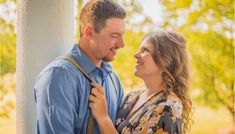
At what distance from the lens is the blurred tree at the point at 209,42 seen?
411 cm

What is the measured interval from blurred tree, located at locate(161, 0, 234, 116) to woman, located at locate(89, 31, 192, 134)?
7.32 feet

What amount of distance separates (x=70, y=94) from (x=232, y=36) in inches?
121

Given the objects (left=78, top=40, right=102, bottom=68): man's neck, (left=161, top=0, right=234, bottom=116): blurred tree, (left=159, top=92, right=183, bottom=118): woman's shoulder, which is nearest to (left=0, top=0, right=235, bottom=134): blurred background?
(left=161, top=0, right=234, bottom=116): blurred tree

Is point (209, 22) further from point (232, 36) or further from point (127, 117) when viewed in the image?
point (127, 117)

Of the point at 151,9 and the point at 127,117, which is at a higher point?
the point at 151,9

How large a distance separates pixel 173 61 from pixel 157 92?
0.13 m

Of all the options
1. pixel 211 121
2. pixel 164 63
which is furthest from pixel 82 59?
pixel 211 121

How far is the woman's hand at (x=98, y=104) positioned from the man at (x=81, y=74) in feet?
0.06

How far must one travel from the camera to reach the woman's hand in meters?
1.66

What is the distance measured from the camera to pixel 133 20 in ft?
13.1

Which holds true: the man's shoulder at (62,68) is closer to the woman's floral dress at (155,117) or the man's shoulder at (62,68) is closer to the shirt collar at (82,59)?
the shirt collar at (82,59)

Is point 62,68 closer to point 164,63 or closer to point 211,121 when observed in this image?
point 164,63

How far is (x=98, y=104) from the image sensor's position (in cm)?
167

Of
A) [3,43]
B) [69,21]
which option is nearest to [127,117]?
[69,21]
